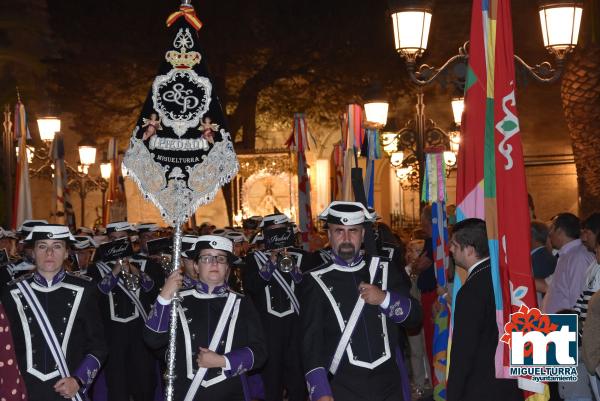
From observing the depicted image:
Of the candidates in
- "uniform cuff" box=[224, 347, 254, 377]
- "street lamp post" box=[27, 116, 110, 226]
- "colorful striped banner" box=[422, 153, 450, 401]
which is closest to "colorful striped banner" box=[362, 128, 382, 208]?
"colorful striped banner" box=[422, 153, 450, 401]

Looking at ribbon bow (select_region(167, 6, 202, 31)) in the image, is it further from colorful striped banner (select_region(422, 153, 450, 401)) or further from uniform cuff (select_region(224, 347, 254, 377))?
colorful striped banner (select_region(422, 153, 450, 401))

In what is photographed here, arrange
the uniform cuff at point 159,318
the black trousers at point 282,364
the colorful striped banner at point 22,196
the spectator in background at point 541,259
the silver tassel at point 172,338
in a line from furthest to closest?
the colorful striped banner at point 22,196, the black trousers at point 282,364, the spectator in background at point 541,259, the uniform cuff at point 159,318, the silver tassel at point 172,338

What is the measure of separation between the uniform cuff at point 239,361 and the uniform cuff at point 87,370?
3.49ft

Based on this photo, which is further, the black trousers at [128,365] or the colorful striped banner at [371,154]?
the colorful striped banner at [371,154]

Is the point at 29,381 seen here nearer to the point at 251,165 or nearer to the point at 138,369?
the point at 138,369

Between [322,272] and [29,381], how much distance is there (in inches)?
87.5

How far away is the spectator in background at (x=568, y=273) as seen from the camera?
8.68 meters

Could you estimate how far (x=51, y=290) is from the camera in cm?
763

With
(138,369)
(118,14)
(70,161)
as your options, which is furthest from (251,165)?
(138,369)

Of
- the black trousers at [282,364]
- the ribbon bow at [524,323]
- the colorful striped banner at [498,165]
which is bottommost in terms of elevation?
the black trousers at [282,364]

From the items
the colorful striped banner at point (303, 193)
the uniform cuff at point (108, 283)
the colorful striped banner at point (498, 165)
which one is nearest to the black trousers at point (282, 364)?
the uniform cuff at point (108, 283)

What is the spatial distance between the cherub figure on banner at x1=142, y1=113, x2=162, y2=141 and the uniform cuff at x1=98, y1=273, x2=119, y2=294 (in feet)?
12.2

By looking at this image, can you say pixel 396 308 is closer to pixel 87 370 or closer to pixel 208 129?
pixel 208 129

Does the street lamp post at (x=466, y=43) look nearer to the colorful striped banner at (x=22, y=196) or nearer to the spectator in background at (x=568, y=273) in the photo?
the spectator in background at (x=568, y=273)
